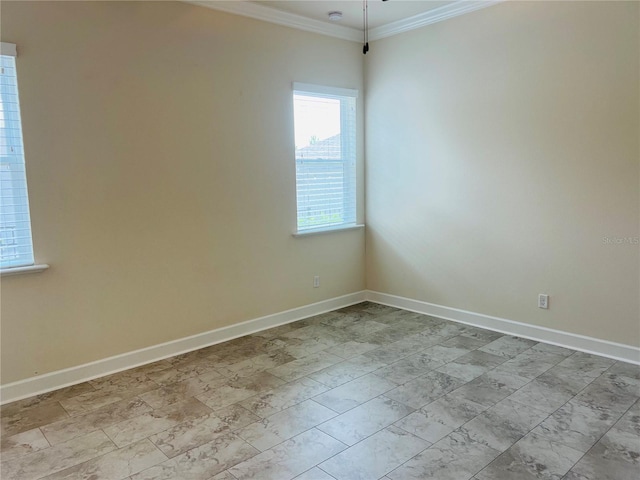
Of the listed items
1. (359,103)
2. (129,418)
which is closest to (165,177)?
(129,418)

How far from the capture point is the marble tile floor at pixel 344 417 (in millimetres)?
2262

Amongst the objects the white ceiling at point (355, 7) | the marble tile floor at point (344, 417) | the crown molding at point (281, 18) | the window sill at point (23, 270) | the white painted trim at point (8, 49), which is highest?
the white ceiling at point (355, 7)

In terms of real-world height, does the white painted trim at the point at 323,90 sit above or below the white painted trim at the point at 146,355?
above

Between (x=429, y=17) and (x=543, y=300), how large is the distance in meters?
2.71

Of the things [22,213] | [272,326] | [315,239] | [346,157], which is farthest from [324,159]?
[22,213]

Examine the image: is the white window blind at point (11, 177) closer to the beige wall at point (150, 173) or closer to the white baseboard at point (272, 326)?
the beige wall at point (150, 173)

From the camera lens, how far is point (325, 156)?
467cm

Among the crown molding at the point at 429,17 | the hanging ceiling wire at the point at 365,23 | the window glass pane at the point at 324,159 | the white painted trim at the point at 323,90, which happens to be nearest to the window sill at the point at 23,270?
the window glass pane at the point at 324,159

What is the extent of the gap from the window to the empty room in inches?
1.1

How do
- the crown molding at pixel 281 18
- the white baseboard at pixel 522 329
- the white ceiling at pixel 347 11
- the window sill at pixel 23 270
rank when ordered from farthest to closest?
the white ceiling at pixel 347 11, the crown molding at pixel 281 18, the white baseboard at pixel 522 329, the window sill at pixel 23 270

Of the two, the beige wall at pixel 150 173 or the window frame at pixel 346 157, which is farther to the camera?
the window frame at pixel 346 157

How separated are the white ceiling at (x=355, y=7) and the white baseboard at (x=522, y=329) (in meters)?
2.76

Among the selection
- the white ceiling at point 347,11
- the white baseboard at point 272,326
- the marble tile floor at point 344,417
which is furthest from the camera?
the white ceiling at point 347,11

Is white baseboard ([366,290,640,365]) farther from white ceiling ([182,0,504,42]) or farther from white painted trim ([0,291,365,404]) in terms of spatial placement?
white ceiling ([182,0,504,42])
